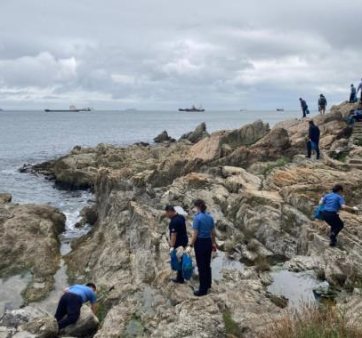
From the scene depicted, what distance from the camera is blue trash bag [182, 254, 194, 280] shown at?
501 inches

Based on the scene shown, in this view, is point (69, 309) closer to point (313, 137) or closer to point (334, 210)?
point (334, 210)

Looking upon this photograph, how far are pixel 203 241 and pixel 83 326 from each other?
4.11 m

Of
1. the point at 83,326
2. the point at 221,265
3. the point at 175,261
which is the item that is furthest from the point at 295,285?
the point at 83,326

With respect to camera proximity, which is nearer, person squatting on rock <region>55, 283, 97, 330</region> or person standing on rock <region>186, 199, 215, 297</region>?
person squatting on rock <region>55, 283, 97, 330</region>

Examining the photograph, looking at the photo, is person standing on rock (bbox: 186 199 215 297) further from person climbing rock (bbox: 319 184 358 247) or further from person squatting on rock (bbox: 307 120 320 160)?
person squatting on rock (bbox: 307 120 320 160)

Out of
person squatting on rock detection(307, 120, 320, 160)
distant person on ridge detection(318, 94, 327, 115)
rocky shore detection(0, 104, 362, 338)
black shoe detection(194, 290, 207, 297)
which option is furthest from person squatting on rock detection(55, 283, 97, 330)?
distant person on ridge detection(318, 94, 327, 115)

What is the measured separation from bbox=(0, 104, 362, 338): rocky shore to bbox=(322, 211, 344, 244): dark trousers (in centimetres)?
43

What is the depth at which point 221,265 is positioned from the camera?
16094mm

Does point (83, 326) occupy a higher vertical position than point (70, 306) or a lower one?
lower

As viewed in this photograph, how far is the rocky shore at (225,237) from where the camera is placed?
11516 mm

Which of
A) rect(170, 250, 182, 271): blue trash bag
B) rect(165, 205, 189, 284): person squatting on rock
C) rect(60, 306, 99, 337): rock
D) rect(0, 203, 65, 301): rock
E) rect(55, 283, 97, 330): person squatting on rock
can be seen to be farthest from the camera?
rect(0, 203, 65, 301): rock

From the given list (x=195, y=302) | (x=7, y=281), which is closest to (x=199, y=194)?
(x=7, y=281)

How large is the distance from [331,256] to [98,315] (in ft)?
26.4

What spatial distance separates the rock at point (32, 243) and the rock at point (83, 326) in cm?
564
